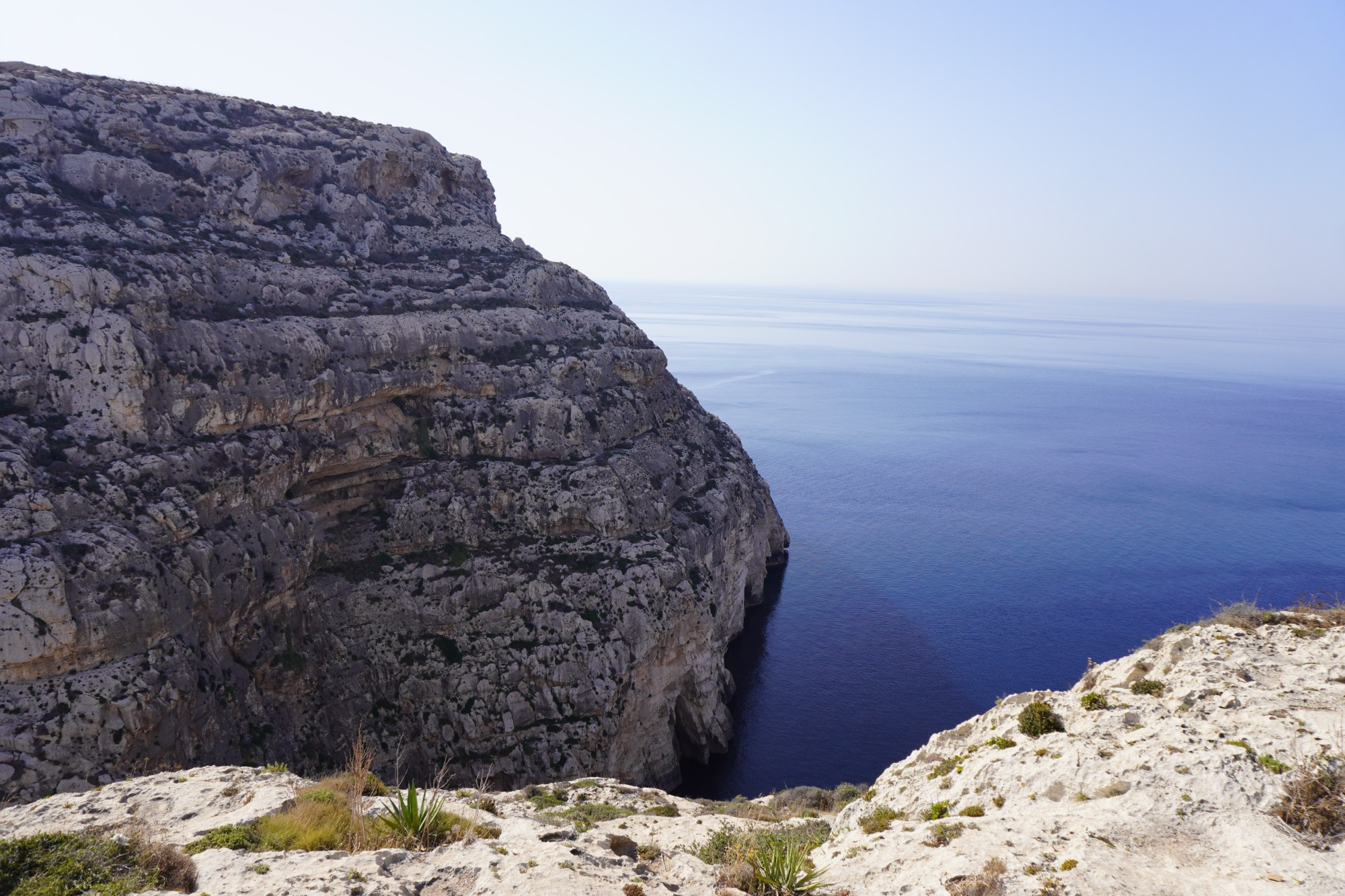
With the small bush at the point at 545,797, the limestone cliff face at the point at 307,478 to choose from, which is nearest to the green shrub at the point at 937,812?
the small bush at the point at 545,797

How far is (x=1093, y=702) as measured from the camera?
19.3 metres

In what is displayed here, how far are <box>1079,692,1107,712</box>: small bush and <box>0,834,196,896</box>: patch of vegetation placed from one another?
19.9 metres

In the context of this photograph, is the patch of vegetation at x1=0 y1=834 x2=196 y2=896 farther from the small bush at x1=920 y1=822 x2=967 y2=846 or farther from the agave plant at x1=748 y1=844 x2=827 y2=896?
the small bush at x1=920 y1=822 x2=967 y2=846

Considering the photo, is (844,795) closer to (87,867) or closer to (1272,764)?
(1272,764)

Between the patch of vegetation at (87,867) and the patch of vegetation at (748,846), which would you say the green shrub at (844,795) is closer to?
the patch of vegetation at (748,846)

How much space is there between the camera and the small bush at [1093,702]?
19.2m

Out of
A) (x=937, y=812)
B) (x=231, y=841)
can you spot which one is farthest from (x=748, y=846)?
(x=231, y=841)

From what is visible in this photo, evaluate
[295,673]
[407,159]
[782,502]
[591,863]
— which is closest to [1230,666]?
[591,863]

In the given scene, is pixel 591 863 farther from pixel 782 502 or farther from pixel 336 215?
pixel 782 502

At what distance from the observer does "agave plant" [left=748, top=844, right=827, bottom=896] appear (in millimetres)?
13750

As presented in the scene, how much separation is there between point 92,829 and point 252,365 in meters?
28.7

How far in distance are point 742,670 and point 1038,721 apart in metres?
38.4

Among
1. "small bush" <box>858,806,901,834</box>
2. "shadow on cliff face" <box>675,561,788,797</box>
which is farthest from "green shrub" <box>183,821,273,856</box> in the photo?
"shadow on cliff face" <box>675,561,788,797</box>

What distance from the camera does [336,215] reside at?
50.3 meters
